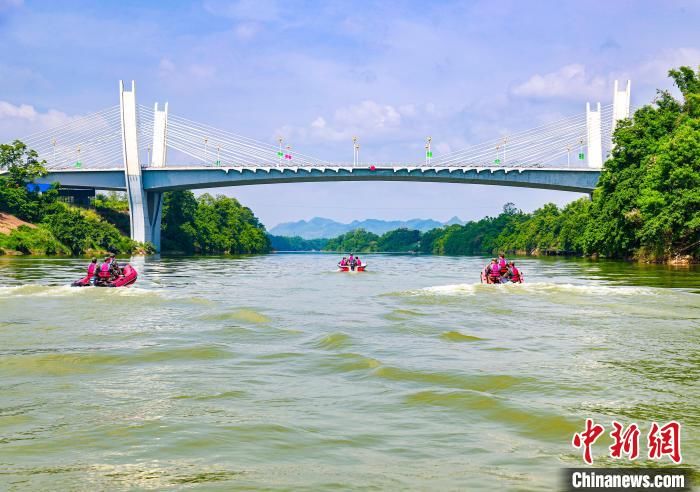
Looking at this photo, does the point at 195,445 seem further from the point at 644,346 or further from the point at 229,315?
the point at 229,315

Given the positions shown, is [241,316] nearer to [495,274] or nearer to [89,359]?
[89,359]

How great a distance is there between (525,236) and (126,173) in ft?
210

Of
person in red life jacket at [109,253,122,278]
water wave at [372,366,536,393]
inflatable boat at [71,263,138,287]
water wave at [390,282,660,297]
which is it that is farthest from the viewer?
person in red life jacket at [109,253,122,278]

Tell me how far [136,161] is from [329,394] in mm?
76360

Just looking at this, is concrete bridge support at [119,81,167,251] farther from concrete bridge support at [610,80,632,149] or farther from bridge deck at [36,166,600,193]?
concrete bridge support at [610,80,632,149]

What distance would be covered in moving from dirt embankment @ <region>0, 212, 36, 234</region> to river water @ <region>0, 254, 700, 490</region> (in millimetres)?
59523

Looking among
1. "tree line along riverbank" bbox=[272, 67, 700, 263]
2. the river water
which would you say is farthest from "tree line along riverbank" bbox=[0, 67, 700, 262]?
the river water

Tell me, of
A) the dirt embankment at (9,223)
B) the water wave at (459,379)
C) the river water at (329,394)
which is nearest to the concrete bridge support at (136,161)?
the dirt embankment at (9,223)

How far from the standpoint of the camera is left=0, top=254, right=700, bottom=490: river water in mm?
6070

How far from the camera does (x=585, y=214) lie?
67.8 metres

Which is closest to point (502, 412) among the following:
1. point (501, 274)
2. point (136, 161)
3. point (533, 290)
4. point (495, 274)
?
point (533, 290)

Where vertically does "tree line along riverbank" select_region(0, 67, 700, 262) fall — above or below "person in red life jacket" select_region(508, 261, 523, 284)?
above

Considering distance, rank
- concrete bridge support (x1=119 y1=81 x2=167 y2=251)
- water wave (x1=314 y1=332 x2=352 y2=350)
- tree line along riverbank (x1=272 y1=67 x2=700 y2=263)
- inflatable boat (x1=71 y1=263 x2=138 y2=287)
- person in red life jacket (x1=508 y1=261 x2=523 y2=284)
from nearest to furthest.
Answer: water wave (x1=314 y1=332 x2=352 y2=350)
inflatable boat (x1=71 y1=263 x2=138 y2=287)
person in red life jacket (x1=508 y1=261 x2=523 y2=284)
tree line along riverbank (x1=272 y1=67 x2=700 y2=263)
concrete bridge support (x1=119 y1=81 x2=167 y2=251)

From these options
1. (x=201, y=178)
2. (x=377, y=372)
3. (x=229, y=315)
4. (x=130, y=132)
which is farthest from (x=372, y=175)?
(x=377, y=372)
